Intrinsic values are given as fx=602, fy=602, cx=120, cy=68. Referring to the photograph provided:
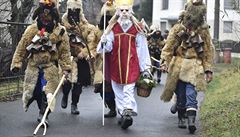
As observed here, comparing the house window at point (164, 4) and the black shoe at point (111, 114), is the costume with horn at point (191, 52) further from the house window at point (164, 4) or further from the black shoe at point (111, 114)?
the house window at point (164, 4)

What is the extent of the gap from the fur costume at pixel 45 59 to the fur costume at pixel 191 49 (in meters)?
1.60

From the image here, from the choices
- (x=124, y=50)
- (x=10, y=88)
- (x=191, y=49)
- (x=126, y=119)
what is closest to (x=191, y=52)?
(x=191, y=49)

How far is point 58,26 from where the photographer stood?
9.41m

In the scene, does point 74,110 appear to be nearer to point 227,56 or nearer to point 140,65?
point 140,65

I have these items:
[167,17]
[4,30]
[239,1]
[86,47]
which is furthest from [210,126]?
[167,17]

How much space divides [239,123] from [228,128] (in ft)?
0.83

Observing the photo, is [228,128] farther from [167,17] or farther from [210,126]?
[167,17]

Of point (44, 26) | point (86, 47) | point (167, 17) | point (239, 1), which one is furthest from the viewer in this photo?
point (167, 17)

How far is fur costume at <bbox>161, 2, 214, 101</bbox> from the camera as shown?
30.8 feet

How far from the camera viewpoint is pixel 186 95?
31.0 ft

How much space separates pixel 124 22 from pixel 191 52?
3.87ft

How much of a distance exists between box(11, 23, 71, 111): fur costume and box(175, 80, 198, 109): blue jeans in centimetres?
182

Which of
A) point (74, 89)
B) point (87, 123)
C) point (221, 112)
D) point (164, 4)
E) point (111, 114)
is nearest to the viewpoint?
point (87, 123)

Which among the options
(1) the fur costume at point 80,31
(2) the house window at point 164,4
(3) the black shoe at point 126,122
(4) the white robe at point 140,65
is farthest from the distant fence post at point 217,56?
(2) the house window at point 164,4
